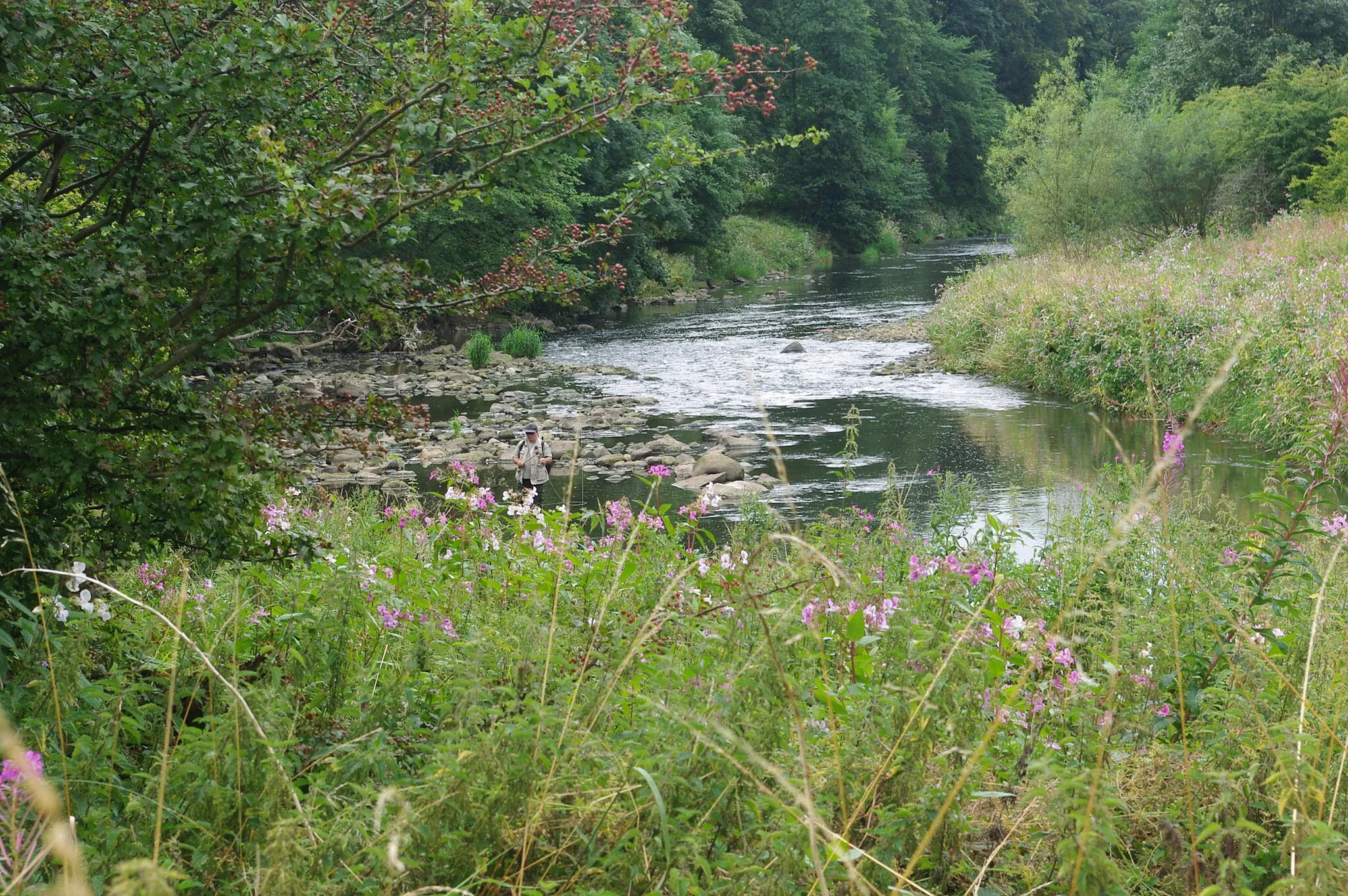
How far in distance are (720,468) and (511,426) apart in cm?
414

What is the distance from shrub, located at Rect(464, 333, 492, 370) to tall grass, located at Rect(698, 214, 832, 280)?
1651 cm

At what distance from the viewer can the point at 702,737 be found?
2000 mm

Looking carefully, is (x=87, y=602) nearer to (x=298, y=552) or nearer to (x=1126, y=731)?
Answer: (x=298, y=552)

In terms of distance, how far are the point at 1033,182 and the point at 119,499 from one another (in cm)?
3186

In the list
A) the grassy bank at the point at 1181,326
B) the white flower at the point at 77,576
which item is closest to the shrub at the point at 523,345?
the grassy bank at the point at 1181,326

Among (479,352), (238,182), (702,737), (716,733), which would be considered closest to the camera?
(702,737)

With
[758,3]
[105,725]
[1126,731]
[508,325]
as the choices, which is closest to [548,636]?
[105,725]

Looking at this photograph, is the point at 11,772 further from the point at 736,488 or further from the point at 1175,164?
the point at 1175,164

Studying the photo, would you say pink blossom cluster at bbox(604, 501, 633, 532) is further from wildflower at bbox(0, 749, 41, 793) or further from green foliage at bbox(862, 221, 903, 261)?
green foliage at bbox(862, 221, 903, 261)

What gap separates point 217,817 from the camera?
2430mm

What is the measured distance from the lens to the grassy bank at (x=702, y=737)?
2.17 meters

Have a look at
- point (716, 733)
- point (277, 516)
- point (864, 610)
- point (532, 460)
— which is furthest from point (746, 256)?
point (716, 733)

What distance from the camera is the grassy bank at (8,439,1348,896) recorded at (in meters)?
2.17

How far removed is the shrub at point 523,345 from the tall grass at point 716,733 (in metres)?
19.5
